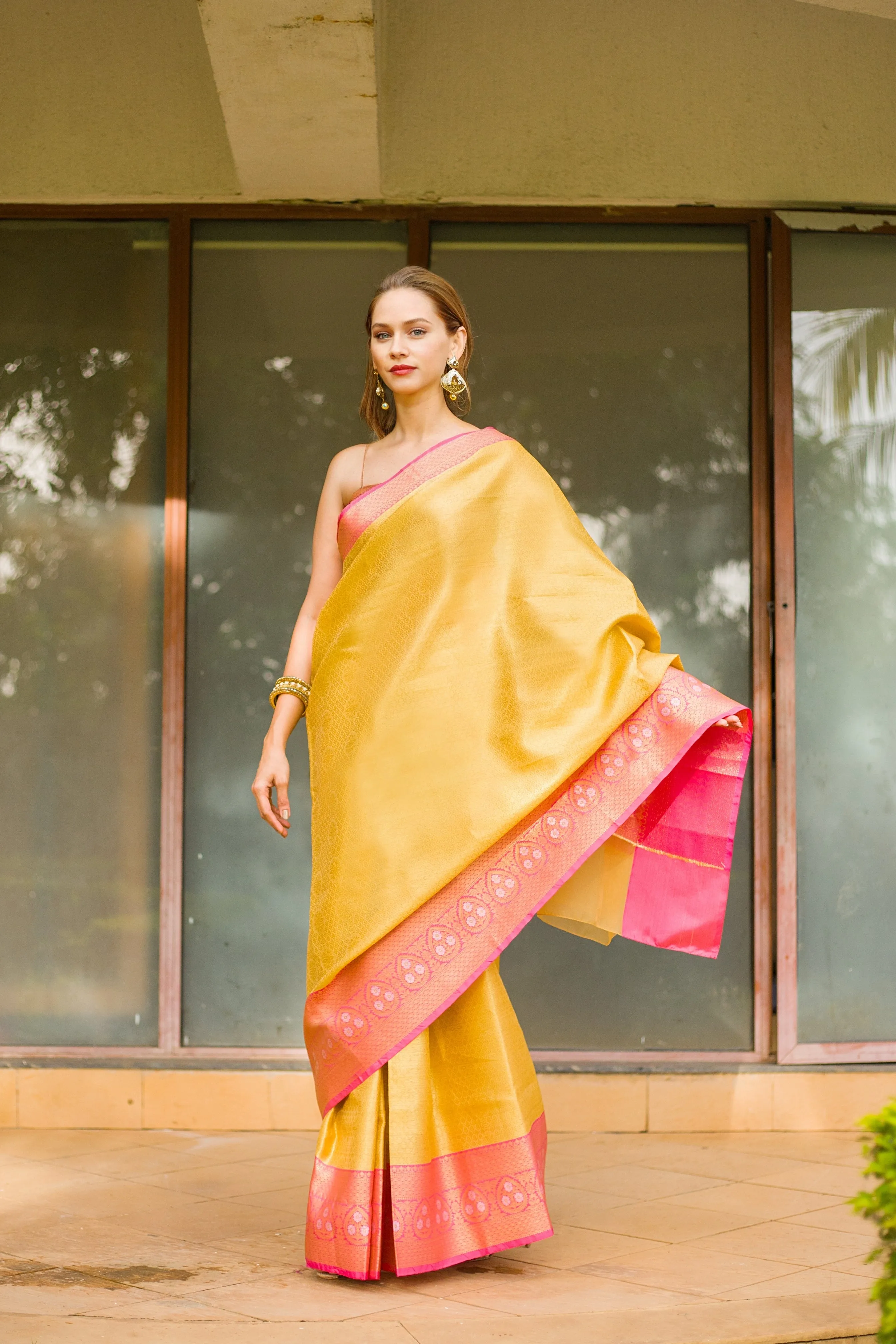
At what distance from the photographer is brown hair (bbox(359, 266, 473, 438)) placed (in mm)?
2986

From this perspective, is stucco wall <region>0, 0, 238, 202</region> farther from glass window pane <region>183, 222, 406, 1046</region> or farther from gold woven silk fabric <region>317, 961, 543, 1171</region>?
gold woven silk fabric <region>317, 961, 543, 1171</region>

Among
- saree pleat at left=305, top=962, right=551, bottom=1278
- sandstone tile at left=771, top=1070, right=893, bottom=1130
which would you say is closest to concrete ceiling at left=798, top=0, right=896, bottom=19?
saree pleat at left=305, top=962, right=551, bottom=1278

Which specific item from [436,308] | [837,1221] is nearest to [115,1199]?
[837,1221]

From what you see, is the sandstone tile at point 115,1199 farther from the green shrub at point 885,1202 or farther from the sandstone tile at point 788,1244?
the green shrub at point 885,1202

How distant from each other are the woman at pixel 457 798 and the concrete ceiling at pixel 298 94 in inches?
44.5

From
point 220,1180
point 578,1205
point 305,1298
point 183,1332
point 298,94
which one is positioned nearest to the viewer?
point 183,1332

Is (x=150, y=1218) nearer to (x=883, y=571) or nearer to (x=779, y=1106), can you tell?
(x=779, y=1106)

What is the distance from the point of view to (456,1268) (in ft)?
9.26

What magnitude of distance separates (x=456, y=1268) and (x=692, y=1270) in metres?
0.48

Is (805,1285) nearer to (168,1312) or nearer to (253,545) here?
(168,1312)

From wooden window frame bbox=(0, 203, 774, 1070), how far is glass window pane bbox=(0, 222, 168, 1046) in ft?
0.22

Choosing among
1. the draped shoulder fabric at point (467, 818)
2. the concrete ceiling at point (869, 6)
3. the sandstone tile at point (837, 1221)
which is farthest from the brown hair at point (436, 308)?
the sandstone tile at point (837, 1221)

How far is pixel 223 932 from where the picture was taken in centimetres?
441

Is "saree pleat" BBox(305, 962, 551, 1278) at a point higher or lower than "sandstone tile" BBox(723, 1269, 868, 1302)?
higher
